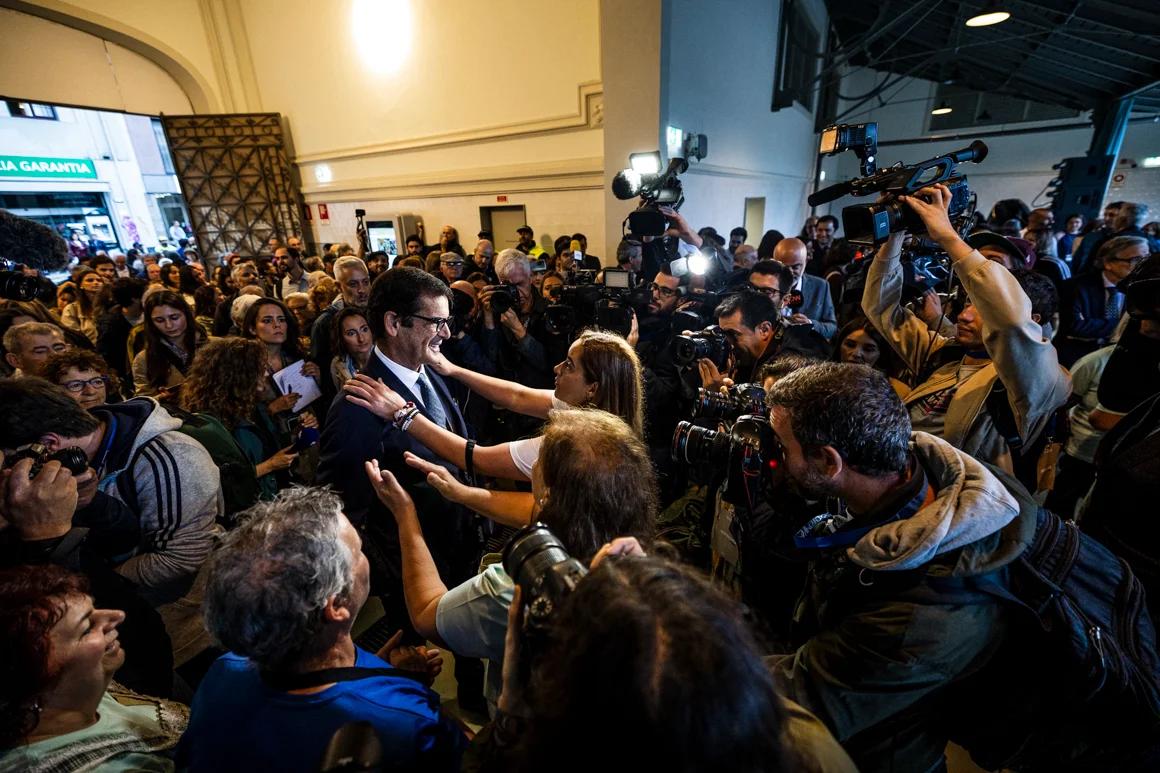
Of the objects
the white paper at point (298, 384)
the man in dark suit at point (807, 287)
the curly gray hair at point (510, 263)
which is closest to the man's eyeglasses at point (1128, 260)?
the man in dark suit at point (807, 287)

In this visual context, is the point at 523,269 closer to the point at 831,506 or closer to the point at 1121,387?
the point at 831,506

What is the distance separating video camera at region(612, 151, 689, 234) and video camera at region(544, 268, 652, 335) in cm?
65

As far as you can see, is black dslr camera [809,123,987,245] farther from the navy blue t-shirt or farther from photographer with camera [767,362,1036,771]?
the navy blue t-shirt

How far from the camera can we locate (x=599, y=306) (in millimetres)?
2797

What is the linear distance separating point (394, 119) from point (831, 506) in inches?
372

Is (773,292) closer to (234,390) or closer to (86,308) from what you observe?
(234,390)

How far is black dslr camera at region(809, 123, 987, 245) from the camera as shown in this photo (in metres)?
1.79

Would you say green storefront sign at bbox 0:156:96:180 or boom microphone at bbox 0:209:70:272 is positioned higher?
green storefront sign at bbox 0:156:96:180

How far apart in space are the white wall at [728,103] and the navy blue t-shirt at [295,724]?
5.94m

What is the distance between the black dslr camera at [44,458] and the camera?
132 cm

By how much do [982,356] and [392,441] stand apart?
248cm

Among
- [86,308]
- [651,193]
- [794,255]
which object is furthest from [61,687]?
[86,308]

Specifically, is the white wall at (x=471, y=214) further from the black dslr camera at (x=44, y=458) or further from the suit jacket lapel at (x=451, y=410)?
the black dslr camera at (x=44, y=458)

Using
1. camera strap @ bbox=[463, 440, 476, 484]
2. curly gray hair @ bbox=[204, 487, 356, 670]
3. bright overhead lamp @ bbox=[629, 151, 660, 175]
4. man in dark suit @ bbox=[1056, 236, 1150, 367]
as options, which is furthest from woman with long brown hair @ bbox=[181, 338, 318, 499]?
man in dark suit @ bbox=[1056, 236, 1150, 367]
